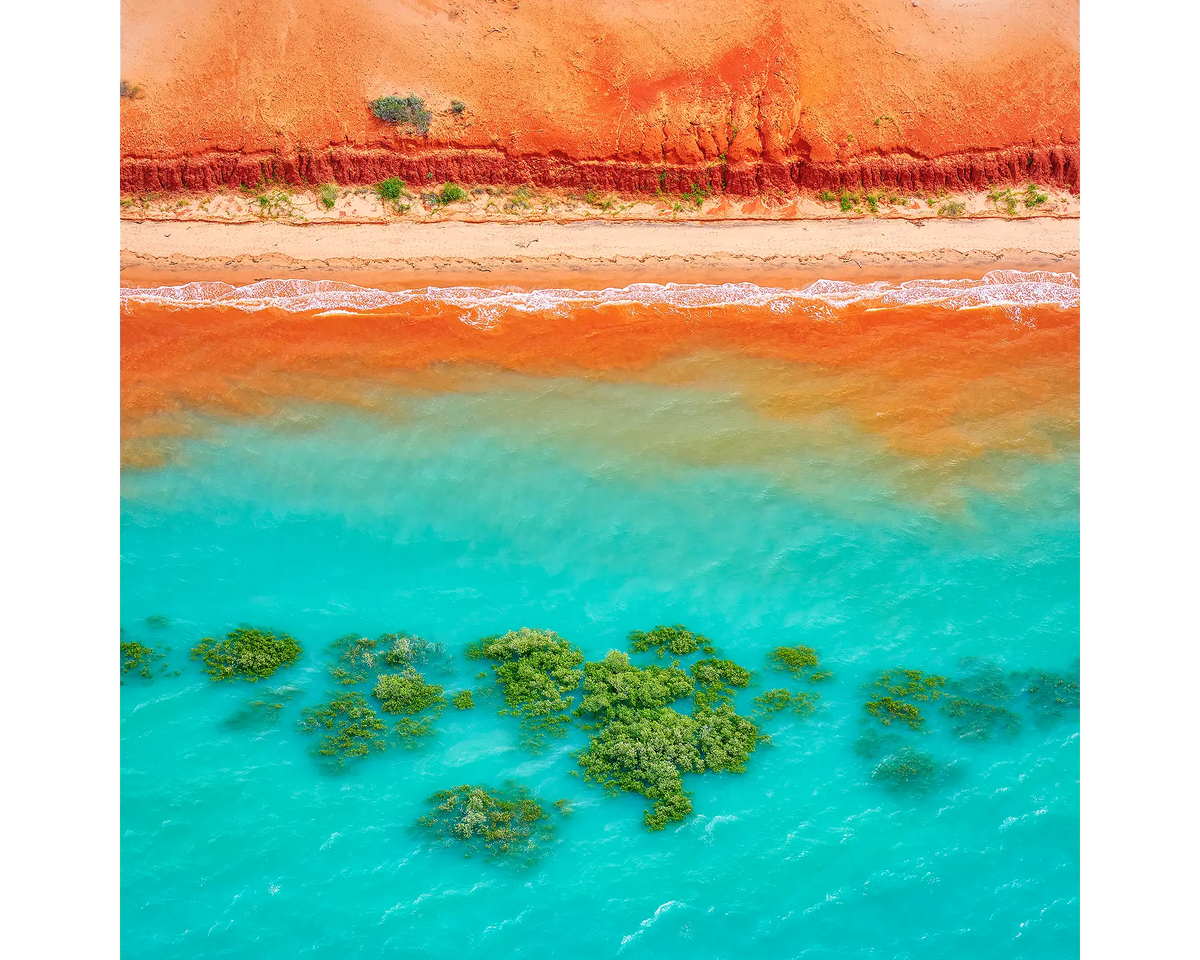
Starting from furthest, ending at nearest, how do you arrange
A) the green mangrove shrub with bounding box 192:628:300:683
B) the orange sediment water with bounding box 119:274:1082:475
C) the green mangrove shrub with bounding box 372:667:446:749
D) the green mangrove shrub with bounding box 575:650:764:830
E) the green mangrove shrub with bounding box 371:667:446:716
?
the orange sediment water with bounding box 119:274:1082:475, the green mangrove shrub with bounding box 192:628:300:683, the green mangrove shrub with bounding box 371:667:446:716, the green mangrove shrub with bounding box 372:667:446:749, the green mangrove shrub with bounding box 575:650:764:830

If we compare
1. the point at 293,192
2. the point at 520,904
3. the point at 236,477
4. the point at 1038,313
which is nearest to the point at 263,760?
the point at 520,904

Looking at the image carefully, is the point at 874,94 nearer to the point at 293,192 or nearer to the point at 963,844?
the point at 293,192

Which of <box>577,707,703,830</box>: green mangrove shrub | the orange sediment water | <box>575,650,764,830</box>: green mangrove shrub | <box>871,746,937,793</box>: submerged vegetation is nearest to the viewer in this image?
<box>577,707,703,830</box>: green mangrove shrub

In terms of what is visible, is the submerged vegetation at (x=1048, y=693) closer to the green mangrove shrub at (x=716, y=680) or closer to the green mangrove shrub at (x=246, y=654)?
the green mangrove shrub at (x=716, y=680)

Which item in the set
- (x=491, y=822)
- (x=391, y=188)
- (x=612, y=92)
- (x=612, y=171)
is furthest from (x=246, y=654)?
(x=612, y=92)

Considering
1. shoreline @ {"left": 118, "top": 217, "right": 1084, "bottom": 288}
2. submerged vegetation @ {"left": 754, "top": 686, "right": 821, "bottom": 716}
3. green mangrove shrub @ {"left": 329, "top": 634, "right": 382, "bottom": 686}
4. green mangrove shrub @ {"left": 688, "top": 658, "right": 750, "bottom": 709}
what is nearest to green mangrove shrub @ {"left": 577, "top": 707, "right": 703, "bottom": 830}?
green mangrove shrub @ {"left": 688, "top": 658, "right": 750, "bottom": 709}

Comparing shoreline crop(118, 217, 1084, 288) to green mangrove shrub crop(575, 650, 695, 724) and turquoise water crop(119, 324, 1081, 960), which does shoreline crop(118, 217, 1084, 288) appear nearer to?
turquoise water crop(119, 324, 1081, 960)
